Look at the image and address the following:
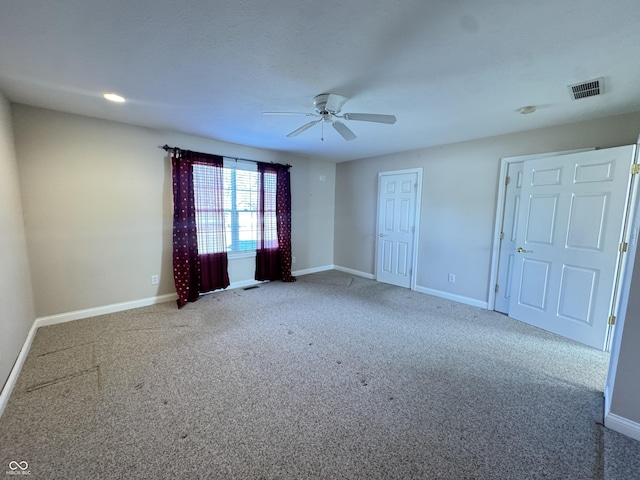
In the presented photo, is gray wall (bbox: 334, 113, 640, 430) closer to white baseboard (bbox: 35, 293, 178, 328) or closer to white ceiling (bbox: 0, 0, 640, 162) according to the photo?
white ceiling (bbox: 0, 0, 640, 162)

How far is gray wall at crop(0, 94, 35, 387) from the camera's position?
204 centimetres

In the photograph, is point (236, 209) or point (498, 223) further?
point (236, 209)

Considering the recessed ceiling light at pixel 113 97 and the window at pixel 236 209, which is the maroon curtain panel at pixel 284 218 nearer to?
the window at pixel 236 209

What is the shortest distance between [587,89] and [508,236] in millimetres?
1827

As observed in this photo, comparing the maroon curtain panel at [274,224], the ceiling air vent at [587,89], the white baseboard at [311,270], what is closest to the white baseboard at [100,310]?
the maroon curtain panel at [274,224]

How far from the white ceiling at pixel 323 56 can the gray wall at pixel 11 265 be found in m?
0.52

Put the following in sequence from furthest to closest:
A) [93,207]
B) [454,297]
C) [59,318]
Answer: [454,297], [93,207], [59,318]

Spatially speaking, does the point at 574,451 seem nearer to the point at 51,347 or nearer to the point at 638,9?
the point at 638,9

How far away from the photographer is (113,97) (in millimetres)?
2510

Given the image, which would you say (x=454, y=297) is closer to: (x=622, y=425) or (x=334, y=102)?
(x=622, y=425)

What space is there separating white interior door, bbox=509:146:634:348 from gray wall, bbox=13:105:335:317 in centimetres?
436

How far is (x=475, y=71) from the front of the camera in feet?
6.37

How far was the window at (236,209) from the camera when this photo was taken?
12.9ft

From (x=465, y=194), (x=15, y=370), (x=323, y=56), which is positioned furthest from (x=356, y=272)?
(x=15, y=370)
